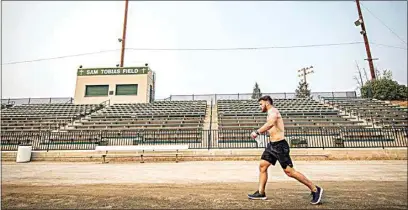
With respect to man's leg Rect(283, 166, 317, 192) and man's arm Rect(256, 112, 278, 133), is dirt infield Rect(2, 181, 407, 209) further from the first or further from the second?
man's arm Rect(256, 112, 278, 133)

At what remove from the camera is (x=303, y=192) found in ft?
15.0

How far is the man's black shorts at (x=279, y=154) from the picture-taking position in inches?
150

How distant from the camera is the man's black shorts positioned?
3801mm

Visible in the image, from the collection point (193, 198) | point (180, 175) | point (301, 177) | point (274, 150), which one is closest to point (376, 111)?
point (180, 175)

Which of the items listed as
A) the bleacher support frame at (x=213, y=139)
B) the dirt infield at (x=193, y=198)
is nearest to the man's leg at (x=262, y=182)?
the dirt infield at (x=193, y=198)

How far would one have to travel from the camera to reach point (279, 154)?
150 inches

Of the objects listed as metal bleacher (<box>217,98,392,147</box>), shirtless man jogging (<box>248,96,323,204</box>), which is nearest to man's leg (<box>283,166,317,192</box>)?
shirtless man jogging (<box>248,96,323,204</box>)

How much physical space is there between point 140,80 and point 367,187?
82.0 feet

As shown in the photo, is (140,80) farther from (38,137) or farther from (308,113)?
(308,113)

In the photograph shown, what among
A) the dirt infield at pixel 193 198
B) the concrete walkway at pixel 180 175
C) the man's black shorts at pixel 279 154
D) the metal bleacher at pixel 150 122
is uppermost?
the metal bleacher at pixel 150 122

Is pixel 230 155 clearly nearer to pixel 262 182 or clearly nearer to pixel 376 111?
pixel 262 182

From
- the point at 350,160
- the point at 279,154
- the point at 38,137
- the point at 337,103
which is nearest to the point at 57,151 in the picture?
the point at 38,137

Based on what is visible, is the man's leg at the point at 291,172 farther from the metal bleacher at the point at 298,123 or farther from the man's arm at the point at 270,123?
the metal bleacher at the point at 298,123

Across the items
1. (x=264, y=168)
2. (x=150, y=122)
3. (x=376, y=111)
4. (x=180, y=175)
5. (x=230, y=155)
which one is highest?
(x=376, y=111)
